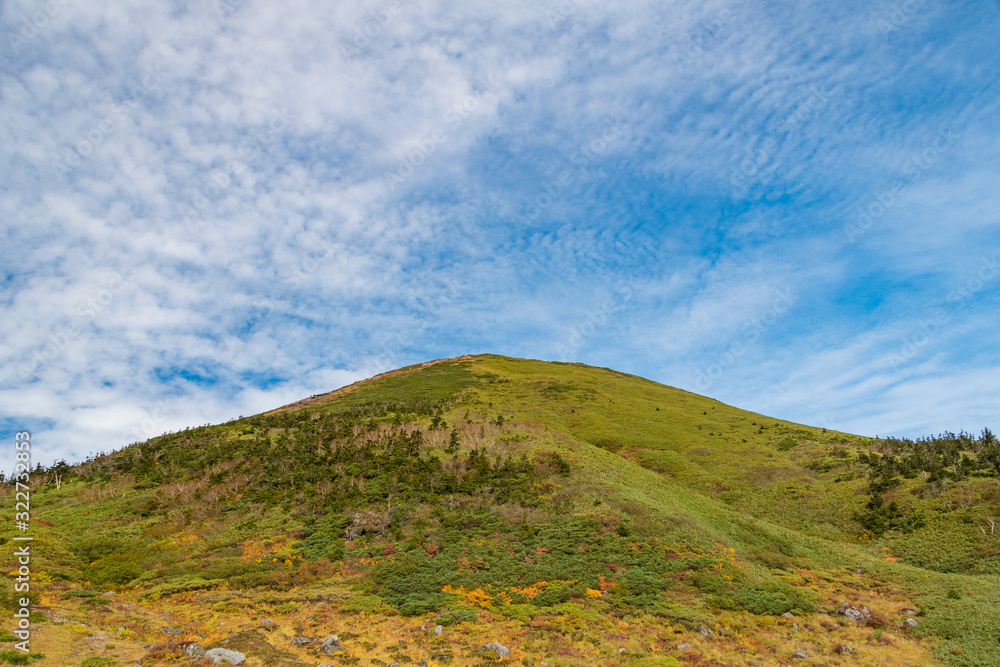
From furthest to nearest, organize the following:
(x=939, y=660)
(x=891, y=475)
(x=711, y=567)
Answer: (x=891, y=475), (x=711, y=567), (x=939, y=660)

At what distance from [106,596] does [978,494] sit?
48.8 metres

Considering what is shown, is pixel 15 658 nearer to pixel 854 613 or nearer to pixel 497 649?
pixel 497 649

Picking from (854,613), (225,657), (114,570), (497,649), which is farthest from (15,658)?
(854,613)

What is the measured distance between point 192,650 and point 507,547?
15.9 meters

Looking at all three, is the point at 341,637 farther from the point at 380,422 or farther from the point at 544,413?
the point at 544,413

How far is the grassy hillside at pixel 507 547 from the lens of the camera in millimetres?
18297

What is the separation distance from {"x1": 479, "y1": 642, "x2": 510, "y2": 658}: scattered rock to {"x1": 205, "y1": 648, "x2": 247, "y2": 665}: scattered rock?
315 inches

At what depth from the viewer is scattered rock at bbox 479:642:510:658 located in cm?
1700

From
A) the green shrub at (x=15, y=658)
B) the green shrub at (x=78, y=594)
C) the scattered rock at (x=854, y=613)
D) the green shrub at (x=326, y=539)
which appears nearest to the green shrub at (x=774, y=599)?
the scattered rock at (x=854, y=613)

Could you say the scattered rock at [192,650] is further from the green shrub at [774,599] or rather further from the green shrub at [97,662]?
the green shrub at [774,599]

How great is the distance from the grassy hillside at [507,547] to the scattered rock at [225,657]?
0.47 m

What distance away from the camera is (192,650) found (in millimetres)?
15805

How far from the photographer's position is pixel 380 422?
4778 cm

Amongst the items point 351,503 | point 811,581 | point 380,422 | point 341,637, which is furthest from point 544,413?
point 341,637
